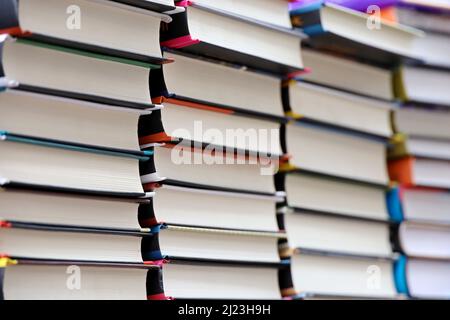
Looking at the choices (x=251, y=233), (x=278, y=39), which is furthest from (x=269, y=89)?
(x=251, y=233)

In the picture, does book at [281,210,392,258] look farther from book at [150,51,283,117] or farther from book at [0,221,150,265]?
book at [0,221,150,265]

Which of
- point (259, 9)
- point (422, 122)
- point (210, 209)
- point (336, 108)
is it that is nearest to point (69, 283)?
point (210, 209)

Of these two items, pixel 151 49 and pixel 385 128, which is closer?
pixel 151 49

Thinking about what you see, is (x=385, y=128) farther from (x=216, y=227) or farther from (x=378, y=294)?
(x=216, y=227)

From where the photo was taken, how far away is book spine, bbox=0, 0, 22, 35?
Result: 1.11 m

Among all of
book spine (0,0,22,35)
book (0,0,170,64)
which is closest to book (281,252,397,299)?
book (0,0,170,64)

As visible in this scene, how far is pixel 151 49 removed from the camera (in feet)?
4.16

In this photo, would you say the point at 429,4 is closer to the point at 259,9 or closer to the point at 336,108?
the point at 336,108

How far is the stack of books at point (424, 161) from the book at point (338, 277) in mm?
48

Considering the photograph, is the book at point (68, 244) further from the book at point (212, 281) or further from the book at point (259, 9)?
the book at point (259, 9)

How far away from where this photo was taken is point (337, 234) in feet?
5.14

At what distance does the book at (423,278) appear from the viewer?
163 centimetres

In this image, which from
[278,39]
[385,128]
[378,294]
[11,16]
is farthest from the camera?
[385,128]

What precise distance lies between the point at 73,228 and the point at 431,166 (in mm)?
836
